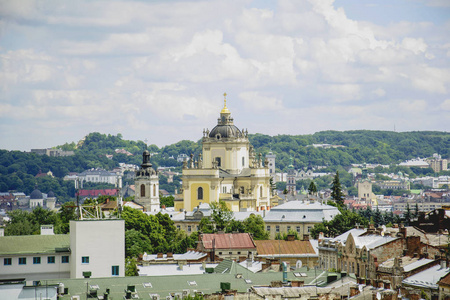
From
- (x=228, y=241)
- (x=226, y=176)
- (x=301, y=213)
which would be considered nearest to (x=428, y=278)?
(x=228, y=241)

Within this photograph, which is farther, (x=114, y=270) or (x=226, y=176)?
(x=226, y=176)

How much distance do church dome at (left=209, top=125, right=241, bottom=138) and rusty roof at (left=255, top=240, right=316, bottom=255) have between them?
6006 centimetres

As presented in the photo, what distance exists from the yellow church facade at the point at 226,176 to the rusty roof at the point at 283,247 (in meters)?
47.5

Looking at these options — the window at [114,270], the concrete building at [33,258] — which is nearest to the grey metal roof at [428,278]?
the window at [114,270]

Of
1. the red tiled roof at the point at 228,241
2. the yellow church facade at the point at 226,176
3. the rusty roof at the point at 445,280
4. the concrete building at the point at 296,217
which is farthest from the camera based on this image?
the yellow church facade at the point at 226,176

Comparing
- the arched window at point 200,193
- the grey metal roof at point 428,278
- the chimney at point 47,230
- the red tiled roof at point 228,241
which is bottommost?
the grey metal roof at point 428,278

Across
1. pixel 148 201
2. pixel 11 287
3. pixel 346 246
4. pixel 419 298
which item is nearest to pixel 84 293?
pixel 11 287

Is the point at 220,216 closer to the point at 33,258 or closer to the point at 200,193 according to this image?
the point at 200,193

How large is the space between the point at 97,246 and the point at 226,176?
89.6m

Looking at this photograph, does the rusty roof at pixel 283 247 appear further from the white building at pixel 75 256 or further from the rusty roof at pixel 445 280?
the rusty roof at pixel 445 280

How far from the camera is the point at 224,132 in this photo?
15988cm

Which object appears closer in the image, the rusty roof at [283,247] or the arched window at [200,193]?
the rusty roof at [283,247]

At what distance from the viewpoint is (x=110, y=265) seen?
66250 millimetres

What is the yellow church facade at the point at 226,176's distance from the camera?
152 metres
